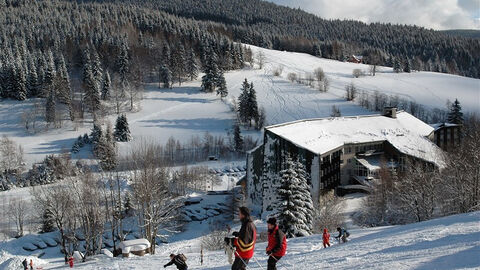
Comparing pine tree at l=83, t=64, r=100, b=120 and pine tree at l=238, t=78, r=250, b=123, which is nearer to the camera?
pine tree at l=238, t=78, r=250, b=123

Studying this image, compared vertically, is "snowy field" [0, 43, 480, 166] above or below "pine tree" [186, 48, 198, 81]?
below

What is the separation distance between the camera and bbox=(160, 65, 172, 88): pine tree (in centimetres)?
9481

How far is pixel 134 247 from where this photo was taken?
18938 mm

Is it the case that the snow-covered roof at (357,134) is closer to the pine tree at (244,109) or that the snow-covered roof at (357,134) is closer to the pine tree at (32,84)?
the pine tree at (244,109)

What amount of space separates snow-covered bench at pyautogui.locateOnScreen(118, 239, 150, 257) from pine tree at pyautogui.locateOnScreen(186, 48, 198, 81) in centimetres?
8271

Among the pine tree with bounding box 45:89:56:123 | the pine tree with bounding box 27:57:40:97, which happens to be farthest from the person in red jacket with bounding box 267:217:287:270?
the pine tree with bounding box 27:57:40:97

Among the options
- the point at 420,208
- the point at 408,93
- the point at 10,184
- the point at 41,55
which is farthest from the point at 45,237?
the point at 408,93

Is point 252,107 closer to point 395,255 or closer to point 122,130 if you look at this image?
point 122,130

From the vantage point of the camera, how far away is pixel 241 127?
7688 centimetres

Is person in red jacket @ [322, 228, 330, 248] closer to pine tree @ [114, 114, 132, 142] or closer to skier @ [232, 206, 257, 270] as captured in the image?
skier @ [232, 206, 257, 270]

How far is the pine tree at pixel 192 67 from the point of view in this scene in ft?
325

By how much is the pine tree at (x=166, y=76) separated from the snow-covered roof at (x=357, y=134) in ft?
180

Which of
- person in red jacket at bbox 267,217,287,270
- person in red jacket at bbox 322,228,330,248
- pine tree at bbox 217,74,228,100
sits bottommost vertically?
person in red jacket at bbox 322,228,330,248

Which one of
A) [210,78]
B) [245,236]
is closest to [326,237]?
[245,236]
